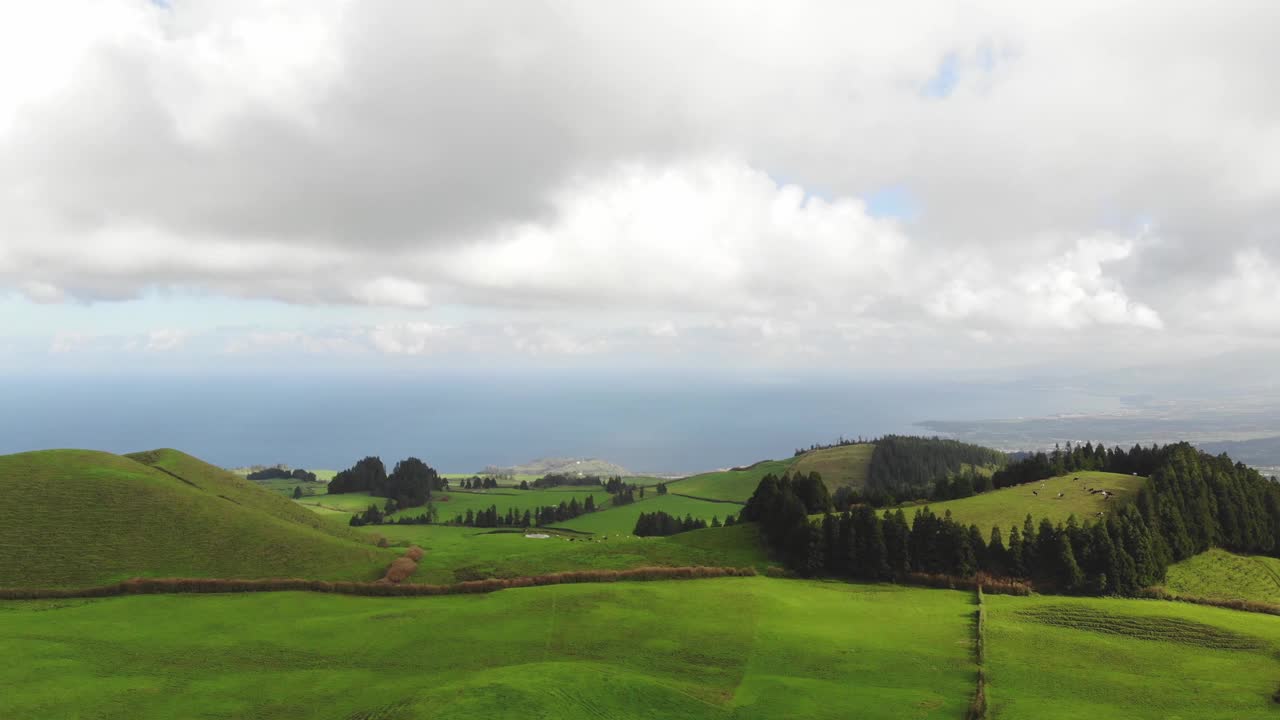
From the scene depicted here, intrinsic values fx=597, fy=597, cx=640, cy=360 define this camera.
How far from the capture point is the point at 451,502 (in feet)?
505

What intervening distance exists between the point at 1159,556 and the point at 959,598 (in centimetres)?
1979

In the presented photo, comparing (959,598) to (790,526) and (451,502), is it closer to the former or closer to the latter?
(790,526)

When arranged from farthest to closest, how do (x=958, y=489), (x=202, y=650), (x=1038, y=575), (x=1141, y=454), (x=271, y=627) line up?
(x=1141, y=454) → (x=958, y=489) → (x=1038, y=575) → (x=271, y=627) → (x=202, y=650)

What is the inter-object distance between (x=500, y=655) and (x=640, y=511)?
104m

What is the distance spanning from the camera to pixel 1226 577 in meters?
50.0

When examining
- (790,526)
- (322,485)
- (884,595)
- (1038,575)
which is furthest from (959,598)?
(322,485)

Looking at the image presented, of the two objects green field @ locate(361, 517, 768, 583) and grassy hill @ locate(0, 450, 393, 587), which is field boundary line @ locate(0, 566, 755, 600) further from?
green field @ locate(361, 517, 768, 583)

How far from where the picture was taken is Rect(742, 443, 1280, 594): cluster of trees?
47375 mm

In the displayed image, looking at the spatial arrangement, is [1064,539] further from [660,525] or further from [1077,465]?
[660,525]

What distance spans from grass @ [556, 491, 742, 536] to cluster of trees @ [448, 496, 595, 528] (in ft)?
11.3

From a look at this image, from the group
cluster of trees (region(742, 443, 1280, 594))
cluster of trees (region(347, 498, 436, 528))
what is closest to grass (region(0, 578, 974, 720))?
cluster of trees (region(742, 443, 1280, 594))

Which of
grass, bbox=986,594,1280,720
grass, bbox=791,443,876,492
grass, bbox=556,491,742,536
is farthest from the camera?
grass, bbox=791,443,876,492

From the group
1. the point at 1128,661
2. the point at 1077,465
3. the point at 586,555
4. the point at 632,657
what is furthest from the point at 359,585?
the point at 1077,465

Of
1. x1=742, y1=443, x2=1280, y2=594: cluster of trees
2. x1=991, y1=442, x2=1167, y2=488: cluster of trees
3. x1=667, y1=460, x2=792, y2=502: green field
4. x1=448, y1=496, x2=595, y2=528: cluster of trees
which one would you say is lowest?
→ x1=448, y1=496, x2=595, y2=528: cluster of trees
